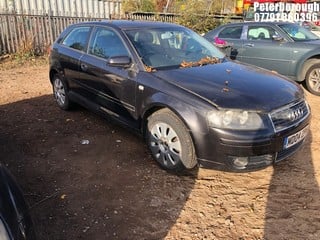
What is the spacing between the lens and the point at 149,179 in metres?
3.85

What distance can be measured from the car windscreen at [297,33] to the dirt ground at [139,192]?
3.24 meters

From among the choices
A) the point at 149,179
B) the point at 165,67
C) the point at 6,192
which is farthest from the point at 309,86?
the point at 6,192

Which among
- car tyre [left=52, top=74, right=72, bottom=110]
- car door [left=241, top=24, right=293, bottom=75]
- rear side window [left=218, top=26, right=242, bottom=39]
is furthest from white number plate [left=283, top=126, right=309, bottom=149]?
rear side window [left=218, top=26, right=242, bottom=39]

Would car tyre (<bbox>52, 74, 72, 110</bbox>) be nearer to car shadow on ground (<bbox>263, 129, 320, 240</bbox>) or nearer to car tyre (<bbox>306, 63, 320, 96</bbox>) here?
car shadow on ground (<bbox>263, 129, 320, 240</bbox>)

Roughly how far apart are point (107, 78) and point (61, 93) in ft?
6.15

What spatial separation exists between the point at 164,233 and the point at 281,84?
2.18 metres

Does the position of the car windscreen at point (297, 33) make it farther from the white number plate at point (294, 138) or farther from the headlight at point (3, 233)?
the headlight at point (3, 233)

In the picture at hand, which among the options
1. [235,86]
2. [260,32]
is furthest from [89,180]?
[260,32]

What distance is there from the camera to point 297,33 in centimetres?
791

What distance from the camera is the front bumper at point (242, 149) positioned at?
3354 millimetres

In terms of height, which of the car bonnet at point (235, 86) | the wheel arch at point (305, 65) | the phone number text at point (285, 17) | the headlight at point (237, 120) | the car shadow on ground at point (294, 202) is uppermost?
the car bonnet at point (235, 86)

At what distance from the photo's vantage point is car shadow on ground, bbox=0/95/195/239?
3.07m

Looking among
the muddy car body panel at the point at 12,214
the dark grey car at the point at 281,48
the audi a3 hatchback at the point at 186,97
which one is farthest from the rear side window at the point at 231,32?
the muddy car body panel at the point at 12,214

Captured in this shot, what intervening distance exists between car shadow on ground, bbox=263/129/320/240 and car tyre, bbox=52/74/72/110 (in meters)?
3.64
